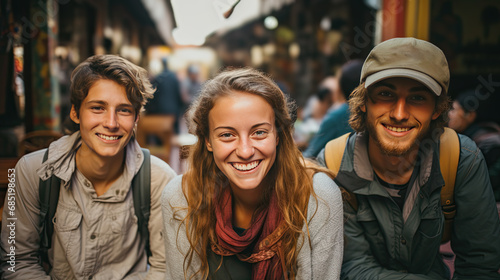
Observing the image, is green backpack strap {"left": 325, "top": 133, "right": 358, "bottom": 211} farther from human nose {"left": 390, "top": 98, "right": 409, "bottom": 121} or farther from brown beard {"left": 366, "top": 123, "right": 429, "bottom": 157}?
human nose {"left": 390, "top": 98, "right": 409, "bottom": 121}

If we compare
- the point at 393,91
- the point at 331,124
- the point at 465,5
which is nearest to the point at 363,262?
the point at 393,91

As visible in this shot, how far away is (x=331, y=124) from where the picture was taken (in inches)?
120

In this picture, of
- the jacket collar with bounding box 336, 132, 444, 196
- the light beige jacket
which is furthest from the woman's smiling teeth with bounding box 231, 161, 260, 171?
the light beige jacket

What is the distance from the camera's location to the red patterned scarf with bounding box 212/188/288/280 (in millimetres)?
1839

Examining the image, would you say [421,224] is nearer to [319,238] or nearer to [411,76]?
[319,238]

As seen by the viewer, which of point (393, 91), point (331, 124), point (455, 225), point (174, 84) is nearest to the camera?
point (393, 91)

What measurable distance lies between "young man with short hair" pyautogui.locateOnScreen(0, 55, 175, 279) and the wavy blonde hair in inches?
13.7

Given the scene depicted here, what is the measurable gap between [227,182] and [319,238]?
0.56m

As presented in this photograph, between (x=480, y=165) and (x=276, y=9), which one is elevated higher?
(x=276, y=9)

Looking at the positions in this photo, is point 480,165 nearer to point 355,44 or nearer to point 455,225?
point 455,225

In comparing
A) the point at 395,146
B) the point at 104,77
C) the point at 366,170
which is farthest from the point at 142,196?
the point at 395,146

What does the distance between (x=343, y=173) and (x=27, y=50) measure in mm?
3961

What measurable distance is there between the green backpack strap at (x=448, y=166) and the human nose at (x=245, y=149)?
3.20 feet

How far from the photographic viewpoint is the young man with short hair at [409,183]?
182 centimetres
